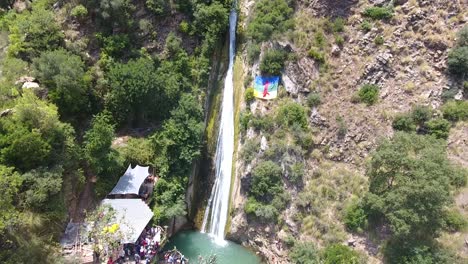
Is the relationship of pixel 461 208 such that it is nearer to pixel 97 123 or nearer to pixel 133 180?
pixel 133 180

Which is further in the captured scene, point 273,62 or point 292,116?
point 273,62

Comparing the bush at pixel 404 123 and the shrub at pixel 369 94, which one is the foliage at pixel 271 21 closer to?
the shrub at pixel 369 94

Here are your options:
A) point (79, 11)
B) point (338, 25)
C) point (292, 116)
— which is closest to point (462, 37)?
point (338, 25)

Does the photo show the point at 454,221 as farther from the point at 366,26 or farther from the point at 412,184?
the point at 366,26

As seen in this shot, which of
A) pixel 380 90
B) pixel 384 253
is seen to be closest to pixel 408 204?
pixel 384 253

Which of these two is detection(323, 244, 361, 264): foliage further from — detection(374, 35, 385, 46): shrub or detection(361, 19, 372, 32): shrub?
detection(361, 19, 372, 32): shrub
